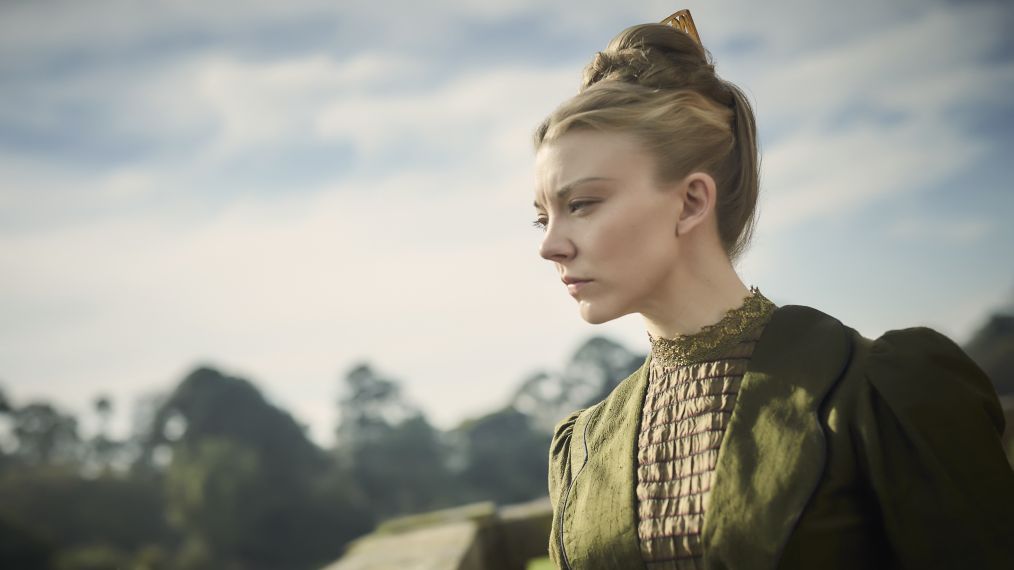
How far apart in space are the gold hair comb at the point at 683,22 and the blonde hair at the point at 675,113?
10 centimetres

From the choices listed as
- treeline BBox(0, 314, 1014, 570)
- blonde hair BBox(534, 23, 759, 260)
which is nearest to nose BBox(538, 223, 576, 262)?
blonde hair BBox(534, 23, 759, 260)

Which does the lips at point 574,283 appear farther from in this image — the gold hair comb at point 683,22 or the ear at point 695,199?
the gold hair comb at point 683,22

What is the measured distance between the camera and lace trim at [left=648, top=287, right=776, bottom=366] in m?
1.98

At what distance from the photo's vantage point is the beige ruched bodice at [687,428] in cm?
185

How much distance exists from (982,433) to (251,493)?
40541mm

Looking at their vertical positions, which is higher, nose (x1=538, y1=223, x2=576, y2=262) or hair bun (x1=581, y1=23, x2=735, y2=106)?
hair bun (x1=581, y1=23, x2=735, y2=106)

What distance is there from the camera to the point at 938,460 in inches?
62.4

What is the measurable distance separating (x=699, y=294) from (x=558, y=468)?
0.71 meters

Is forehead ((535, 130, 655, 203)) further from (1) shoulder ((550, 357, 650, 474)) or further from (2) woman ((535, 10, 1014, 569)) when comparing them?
(1) shoulder ((550, 357, 650, 474))

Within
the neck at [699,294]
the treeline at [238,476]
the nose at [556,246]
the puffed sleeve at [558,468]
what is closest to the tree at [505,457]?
the treeline at [238,476]

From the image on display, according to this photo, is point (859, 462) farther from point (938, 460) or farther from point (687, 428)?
point (687, 428)

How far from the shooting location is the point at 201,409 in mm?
44031

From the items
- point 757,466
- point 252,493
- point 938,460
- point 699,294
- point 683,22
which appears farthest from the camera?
point 252,493

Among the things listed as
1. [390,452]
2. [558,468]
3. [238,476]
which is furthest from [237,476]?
[558,468]
